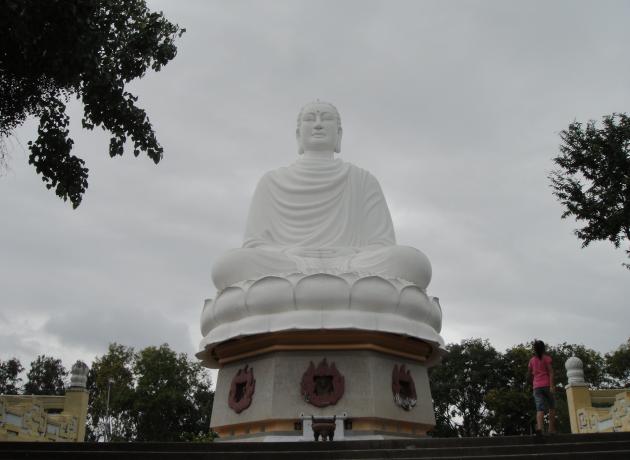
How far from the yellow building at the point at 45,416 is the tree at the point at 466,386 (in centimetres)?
2143

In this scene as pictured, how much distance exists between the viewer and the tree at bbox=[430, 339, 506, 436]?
31484mm

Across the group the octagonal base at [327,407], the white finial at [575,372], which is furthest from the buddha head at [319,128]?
the white finial at [575,372]

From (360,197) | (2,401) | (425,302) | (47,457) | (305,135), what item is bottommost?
(47,457)

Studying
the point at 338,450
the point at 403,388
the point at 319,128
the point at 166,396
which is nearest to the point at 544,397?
the point at 338,450

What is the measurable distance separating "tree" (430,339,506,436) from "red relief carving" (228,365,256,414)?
75.1ft

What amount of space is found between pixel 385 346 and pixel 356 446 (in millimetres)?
3984

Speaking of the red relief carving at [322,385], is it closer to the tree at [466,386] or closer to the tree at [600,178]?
the tree at [600,178]

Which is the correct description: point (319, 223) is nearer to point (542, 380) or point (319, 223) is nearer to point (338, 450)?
point (542, 380)

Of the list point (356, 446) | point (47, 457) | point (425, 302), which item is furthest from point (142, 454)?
point (425, 302)

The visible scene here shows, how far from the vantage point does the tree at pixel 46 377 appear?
40531 millimetres

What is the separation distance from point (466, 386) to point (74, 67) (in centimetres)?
2926

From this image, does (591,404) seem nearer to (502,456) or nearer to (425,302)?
(425,302)

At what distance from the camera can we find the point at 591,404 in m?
13.5

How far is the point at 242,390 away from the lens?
395 inches
